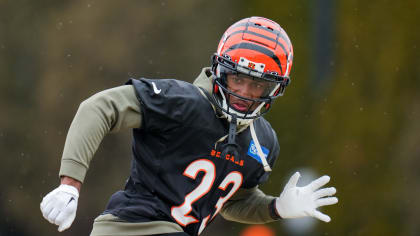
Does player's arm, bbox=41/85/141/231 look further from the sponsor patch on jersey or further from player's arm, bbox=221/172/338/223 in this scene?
player's arm, bbox=221/172/338/223

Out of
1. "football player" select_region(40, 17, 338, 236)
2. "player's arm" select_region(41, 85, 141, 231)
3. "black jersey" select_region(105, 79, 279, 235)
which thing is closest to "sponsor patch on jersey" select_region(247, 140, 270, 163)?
"football player" select_region(40, 17, 338, 236)

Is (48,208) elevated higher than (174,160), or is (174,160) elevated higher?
(174,160)

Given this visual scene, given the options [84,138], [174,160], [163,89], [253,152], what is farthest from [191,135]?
[84,138]

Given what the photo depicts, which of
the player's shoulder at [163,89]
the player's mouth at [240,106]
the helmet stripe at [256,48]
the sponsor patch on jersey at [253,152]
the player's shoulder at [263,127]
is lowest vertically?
the sponsor patch on jersey at [253,152]

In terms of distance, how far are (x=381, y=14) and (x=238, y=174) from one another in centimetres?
454

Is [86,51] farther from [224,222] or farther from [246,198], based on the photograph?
[246,198]

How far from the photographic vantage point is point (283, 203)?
3.64m

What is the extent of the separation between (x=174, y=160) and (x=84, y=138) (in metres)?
0.47

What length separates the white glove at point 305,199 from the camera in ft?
11.6

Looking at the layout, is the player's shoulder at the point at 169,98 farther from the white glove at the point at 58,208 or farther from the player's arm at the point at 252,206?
the player's arm at the point at 252,206

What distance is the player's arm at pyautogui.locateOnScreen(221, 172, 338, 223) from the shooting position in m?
3.54

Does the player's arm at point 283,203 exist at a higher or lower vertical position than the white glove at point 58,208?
lower

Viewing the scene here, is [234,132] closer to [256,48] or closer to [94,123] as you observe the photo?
[256,48]

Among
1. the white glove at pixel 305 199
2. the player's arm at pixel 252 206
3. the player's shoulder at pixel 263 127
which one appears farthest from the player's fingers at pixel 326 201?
the player's shoulder at pixel 263 127
